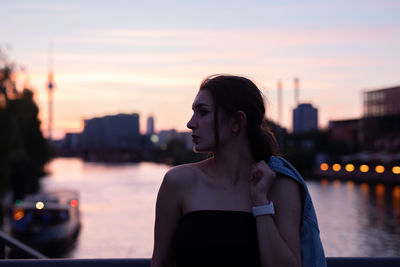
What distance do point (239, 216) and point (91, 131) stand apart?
188 m

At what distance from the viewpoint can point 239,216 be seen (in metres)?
2.36

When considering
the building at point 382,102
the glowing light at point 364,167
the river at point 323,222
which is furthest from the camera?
the building at point 382,102

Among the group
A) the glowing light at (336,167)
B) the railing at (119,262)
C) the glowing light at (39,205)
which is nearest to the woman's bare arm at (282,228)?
the railing at (119,262)

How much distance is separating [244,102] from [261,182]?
0.31 meters

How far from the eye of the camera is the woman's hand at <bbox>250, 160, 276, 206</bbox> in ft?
7.64

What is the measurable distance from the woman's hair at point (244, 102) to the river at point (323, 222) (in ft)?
110

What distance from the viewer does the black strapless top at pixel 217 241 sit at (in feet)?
7.60

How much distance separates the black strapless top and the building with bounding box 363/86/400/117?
105m

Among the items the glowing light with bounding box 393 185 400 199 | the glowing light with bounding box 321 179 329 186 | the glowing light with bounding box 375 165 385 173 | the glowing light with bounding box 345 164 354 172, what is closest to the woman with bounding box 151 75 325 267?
the glowing light with bounding box 393 185 400 199

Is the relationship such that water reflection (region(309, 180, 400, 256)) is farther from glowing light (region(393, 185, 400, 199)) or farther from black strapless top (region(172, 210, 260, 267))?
black strapless top (region(172, 210, 260, 267))

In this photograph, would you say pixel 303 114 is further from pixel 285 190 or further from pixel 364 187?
pixel 364 187

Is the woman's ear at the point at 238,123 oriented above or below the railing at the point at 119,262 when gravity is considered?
above

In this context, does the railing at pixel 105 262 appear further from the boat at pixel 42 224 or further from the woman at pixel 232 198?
the boat at pixel 42 224

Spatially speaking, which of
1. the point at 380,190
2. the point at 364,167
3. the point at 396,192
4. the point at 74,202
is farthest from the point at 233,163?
the point at 364,167
